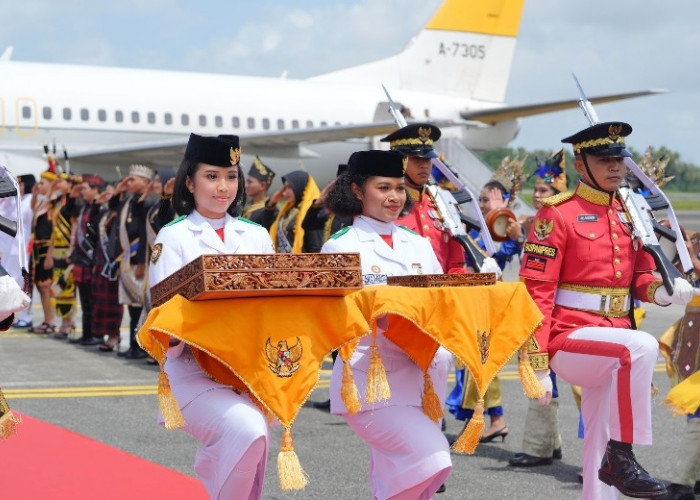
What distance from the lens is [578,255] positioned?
5.63 metres

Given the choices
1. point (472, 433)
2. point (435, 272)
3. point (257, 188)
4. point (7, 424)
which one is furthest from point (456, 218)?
point (257, 188)

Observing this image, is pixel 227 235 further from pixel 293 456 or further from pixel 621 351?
pixel 621 351

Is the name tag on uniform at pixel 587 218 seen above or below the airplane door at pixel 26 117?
below

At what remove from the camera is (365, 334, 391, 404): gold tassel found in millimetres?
4535

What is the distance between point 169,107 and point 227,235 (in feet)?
68.6

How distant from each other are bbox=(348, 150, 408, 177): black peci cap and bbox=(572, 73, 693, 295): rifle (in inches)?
50.8

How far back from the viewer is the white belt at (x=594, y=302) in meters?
5.62

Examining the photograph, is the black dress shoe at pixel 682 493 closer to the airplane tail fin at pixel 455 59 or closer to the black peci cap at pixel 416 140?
the black peci cap at pixel 416 140

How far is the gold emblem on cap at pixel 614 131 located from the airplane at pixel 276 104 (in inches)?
645

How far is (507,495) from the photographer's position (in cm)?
646

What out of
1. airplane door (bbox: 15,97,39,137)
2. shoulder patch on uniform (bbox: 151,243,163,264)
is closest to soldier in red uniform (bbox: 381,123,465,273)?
shoulder patch on uniform (bbox: 151,243,163,264)

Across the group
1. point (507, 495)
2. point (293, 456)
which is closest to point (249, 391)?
point (293, 456)

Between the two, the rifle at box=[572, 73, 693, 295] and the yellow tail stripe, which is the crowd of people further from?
the yellow tail stripe

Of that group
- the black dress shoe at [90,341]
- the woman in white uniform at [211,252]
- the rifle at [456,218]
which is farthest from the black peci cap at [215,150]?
the black dress shoe at [90,341]
